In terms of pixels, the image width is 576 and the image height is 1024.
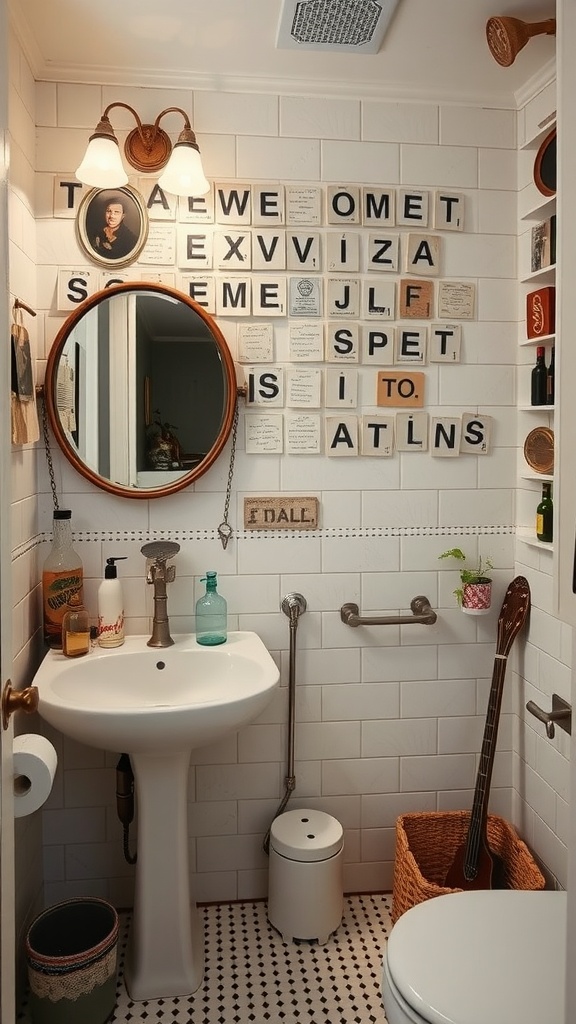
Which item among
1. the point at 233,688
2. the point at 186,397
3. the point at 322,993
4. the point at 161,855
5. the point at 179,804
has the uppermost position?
the point at 186,397

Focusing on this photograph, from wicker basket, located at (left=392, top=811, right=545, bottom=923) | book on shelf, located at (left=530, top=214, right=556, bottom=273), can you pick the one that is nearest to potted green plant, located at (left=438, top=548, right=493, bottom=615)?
wicker basket, located at (left=392, top=811, right=545, bottom=923)

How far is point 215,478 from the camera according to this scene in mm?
2164

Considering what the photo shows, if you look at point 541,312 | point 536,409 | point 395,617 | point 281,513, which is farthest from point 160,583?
point 541,312

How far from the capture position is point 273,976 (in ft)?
6.35

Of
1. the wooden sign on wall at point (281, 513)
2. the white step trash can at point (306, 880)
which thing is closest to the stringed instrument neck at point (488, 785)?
the white step trash can at point (306, 880)

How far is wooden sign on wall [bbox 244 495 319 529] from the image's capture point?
85.8 inches

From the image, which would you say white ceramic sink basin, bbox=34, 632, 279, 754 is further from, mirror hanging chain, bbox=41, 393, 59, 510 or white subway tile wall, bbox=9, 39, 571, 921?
mirror hanging chain, bbox=41, 393, 59, 510

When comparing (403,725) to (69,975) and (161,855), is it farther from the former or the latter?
(69,975)

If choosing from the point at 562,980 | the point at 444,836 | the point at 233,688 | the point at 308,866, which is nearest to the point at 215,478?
the point at 233,688

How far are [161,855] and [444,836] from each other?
34.7 inches

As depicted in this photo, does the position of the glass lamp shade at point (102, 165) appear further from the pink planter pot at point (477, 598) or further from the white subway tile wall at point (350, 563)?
the pink planter pot at point (477, 598)

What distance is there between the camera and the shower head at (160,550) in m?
2.04

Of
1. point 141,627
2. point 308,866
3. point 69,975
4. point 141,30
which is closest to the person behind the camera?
point 69,975

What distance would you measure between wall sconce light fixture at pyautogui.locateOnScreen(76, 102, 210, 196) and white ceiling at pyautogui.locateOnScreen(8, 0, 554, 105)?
125 millimetres
